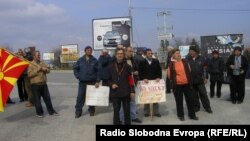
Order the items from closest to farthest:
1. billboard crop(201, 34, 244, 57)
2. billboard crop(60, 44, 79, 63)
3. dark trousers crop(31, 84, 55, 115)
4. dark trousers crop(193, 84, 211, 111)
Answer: dark trousers crop(31, 84, 55, 115)
dark trousers crop(193, 84, 211, 111)
billboard crop(201, 34, 244, 57)
billboard crop(60, 44, 79, 63)

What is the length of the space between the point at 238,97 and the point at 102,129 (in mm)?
7377

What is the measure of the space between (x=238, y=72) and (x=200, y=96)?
6.43 ft

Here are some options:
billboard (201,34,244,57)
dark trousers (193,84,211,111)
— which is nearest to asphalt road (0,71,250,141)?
dark trousers (193,84,211,111)

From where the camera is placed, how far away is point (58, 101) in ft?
49.9

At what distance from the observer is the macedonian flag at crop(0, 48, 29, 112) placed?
10.9 meters

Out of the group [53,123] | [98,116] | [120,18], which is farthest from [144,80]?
[120,18]

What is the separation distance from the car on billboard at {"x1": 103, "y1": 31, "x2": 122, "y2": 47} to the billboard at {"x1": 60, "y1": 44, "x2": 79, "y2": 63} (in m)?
25.0

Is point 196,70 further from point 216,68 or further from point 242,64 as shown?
point 216,68

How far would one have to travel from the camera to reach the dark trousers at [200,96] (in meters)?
12.3

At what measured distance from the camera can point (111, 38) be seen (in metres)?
33.2

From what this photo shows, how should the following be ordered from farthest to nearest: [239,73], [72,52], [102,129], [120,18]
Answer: [72,52]
[120,18]
[239,73]
[102,129]

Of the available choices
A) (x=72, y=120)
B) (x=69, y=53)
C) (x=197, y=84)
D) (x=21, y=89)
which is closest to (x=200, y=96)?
(x=197, y=84)

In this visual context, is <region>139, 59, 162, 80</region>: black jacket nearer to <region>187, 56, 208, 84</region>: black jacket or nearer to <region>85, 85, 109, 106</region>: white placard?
<region>187, 56, 208, 84</region>: black jacket

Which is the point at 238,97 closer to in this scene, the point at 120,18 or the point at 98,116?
the point at 98,116
